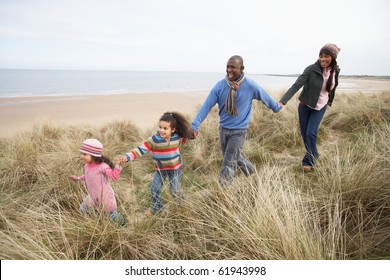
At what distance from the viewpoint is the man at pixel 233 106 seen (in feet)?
9.89

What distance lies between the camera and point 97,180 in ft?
8.41

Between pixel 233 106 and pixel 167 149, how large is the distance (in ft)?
3.06

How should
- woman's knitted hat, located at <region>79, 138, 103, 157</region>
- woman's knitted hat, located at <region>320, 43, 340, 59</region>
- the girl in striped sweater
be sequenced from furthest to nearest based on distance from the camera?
A: woman's knitted hat, located at <region>320, 43, 340, 59</region>
the girl in striped sweater
woman's knitted hat, located at <region>79, 138, 103, 157</region>

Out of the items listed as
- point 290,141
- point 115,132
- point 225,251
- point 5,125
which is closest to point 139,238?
point 225,251

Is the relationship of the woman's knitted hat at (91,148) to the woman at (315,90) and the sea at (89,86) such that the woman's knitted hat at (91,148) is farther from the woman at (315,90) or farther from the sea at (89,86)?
the sea at (89,86)

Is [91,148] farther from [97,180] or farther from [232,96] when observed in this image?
[232,96]

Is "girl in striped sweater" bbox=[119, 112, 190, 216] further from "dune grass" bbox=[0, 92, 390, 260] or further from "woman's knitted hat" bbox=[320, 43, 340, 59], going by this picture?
"woman's knitted hat" bbox=[320, 43, 340, 59]

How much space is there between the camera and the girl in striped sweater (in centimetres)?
274

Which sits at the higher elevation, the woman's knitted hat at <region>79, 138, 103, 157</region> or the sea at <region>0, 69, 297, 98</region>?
the sea at <region>0, 69, 297, 98</region>

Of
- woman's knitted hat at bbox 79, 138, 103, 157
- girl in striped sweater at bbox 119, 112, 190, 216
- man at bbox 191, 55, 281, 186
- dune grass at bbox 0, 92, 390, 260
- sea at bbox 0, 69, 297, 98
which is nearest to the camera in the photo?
dune grass at bbox 0, 92, 390, 260

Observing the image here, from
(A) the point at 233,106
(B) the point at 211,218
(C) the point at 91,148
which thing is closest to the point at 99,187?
(C) the point at 91,148

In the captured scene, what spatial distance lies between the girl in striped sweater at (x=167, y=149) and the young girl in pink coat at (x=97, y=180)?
1.15ft

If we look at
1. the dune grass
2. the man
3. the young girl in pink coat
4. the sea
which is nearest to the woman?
the dune grass

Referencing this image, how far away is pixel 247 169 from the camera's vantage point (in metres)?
3.32
